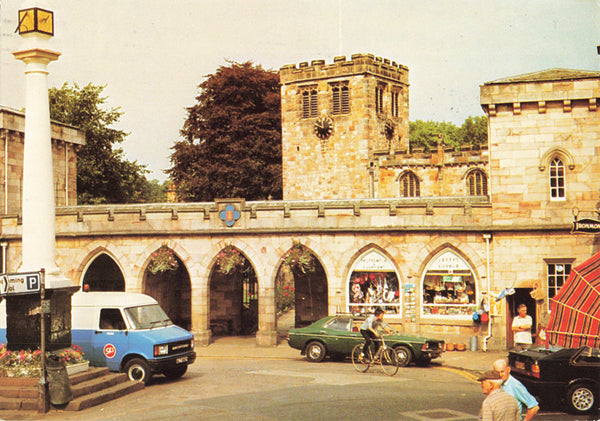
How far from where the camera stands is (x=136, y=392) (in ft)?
55.6

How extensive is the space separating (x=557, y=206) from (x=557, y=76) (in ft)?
14.2

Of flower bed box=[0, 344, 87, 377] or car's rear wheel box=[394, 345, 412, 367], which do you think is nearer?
flower bed box=[0, 344, 87, 377]

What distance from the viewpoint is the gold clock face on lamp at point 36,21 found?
633 inches

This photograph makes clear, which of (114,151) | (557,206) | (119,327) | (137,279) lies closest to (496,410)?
(119,327)

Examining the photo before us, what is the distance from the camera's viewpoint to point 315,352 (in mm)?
22438

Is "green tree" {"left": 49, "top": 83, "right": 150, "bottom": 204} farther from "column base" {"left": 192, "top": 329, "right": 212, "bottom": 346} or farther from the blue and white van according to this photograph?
the blue and white van

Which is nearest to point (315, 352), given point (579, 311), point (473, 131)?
point (579, 311)

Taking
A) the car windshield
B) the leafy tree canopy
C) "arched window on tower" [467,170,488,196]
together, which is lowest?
the car windshield

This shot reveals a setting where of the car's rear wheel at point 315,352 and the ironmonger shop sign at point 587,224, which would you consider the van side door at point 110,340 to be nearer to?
the car's rear wheel at point 315,352

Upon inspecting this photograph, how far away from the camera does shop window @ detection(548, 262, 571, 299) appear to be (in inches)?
990

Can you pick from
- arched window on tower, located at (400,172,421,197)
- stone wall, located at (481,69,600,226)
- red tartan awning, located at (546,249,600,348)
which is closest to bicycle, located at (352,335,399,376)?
red tartan awning, located at (546,249,600,348)

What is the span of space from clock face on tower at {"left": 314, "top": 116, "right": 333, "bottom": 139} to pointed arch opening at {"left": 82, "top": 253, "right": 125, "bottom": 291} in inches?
928

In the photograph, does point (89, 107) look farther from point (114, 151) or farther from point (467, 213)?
point (467, 213)

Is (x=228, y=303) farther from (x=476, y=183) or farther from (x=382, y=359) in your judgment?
(x=476, y=183)
